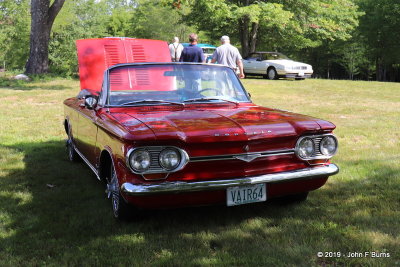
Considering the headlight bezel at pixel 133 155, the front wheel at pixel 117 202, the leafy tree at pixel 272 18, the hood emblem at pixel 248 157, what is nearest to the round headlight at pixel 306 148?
the hood emblem at pixel 248 157

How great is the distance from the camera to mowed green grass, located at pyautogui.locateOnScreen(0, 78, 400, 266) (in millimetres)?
2932

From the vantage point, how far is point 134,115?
3709mm

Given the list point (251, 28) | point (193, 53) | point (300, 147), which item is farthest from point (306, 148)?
point (251, 28)

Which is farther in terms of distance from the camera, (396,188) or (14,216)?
(396,188)

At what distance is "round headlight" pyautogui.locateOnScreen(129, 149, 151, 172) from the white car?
17.9 metres

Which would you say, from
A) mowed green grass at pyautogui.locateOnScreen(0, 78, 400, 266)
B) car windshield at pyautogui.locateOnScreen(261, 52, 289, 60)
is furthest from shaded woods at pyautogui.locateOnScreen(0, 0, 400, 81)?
mowed green grass at pyautogui.locateOnScreen(0, 78, 400, 266)

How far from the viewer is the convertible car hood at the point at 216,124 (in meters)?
3.10

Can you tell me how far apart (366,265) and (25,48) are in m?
45.5

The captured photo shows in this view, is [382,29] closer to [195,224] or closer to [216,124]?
[216,124]

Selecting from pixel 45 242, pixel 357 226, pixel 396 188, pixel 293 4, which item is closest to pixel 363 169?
pixel 396 188

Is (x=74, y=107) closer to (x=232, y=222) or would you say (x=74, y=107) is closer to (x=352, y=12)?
(x=232, y=222)

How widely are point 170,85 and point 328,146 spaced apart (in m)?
1.82

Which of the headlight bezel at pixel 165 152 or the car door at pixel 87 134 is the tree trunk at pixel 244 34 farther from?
the headlight bezel at pixel 165 152

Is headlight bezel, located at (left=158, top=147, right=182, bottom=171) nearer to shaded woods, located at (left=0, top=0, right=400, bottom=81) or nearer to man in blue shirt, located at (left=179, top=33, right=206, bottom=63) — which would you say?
man in blue shirt, located at (left=179, top=33, right=206, bottom=63)
